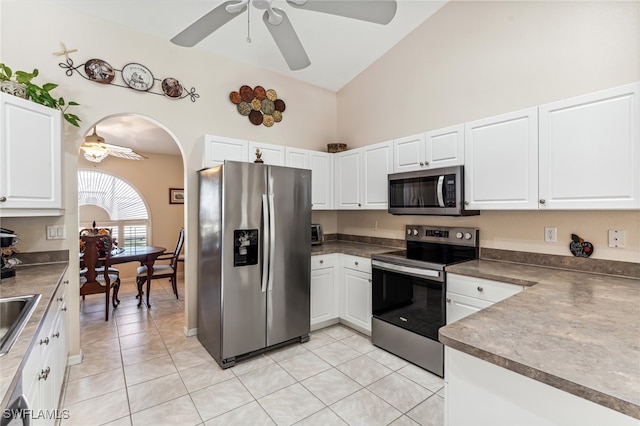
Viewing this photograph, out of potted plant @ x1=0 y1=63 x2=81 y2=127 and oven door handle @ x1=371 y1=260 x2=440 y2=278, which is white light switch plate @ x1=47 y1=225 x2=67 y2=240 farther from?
oven door handle @ x1=371 y1=260 x2=440 y2=278

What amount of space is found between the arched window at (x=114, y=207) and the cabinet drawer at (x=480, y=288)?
5670mm

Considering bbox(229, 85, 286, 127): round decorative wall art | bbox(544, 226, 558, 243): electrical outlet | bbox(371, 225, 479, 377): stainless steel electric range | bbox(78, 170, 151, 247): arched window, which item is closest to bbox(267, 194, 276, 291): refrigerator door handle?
bbox(371, 225, 479, 377): stainless steel electric range

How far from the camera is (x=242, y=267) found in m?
2.60

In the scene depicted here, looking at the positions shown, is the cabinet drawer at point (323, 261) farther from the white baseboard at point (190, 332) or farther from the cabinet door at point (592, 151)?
the cabinet door at point (592, 151)

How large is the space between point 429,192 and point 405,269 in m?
0.73

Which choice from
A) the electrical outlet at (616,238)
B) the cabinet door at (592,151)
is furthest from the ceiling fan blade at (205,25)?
the electrical outlet at (616,238)

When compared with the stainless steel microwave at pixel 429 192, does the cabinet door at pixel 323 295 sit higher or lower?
lower

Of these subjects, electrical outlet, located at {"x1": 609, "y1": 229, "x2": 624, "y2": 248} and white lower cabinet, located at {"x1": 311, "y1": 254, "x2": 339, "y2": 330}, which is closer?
electrical outlet, located at {"x1": 609, "y1": 229, "x2": 624, "y2": 248}

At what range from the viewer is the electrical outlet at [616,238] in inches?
79.7

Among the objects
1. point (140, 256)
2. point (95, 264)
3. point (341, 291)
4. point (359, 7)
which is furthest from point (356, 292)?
point (95, 264)

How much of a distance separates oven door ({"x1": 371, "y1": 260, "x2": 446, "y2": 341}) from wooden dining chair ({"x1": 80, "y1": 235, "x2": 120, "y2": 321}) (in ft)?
10.7

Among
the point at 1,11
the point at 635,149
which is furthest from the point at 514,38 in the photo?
the point at 1,11

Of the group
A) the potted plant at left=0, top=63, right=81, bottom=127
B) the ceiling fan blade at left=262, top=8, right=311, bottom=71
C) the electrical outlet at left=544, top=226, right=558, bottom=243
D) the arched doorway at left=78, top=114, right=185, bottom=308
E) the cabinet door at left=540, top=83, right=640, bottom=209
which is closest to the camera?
the cabinet door at left=540, top=83, right=640, bottom=209

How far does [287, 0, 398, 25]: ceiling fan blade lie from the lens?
1.88m
